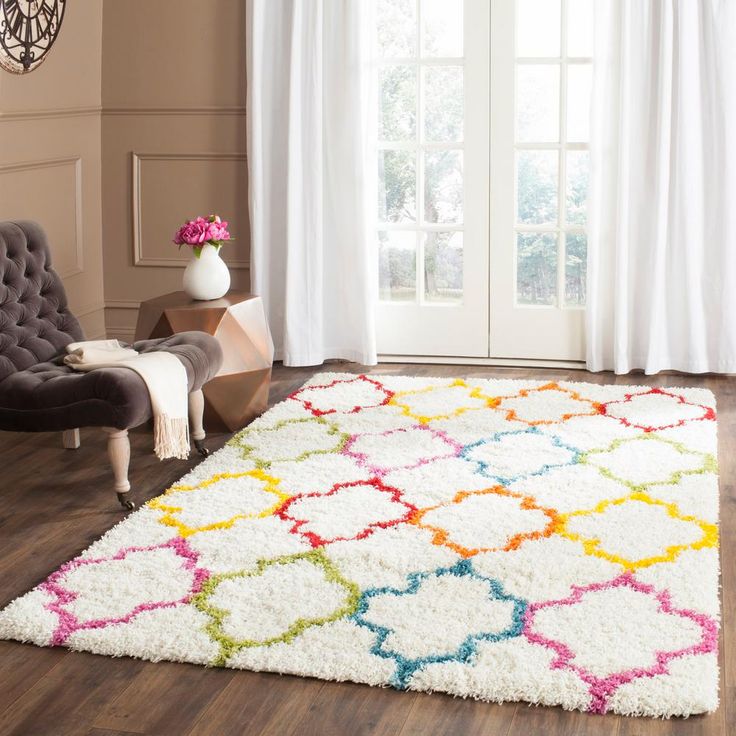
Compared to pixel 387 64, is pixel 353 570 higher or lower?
lower

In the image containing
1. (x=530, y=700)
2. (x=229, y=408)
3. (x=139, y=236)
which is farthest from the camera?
(x=139, y=236)

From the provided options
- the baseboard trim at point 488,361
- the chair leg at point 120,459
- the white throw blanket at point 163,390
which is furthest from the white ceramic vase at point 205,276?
the baseboard trim at point 488,361

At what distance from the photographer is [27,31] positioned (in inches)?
184

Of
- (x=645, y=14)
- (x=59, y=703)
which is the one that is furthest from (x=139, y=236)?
(x=59, y=703)

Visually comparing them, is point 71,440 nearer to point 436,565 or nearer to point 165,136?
point 436,565

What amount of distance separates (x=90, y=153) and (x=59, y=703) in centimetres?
357

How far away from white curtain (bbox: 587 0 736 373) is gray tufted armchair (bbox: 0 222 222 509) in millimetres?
1977

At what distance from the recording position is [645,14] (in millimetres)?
4754

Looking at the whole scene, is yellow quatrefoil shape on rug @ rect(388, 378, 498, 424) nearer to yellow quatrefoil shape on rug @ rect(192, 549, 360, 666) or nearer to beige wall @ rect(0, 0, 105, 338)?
yellow quatrefoil shape on rug @ rect(192, 549, 360, 666)

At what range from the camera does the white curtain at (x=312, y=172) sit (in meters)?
5.07

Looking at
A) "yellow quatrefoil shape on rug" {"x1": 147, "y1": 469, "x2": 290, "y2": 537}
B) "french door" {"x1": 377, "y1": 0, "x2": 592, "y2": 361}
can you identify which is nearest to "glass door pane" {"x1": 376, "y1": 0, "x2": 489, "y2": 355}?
"french door" {"x1": 377, "y1": 0, "x2": 592, "y2": 361}

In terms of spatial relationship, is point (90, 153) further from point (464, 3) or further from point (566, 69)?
point (566, 69)

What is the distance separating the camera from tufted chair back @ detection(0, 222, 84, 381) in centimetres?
385

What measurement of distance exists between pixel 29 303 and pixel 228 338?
0.72 meters
